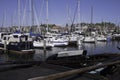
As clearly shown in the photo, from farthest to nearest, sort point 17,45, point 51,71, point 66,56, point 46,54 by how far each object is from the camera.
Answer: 1. point 46,54
2. point 17,45
3. point 66,56
4. point 51,71

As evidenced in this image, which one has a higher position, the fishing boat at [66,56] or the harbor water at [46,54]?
the fishing boat at [66,56]

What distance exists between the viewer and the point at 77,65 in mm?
8211

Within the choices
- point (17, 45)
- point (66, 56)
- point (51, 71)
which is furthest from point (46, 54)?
point (51, 71)

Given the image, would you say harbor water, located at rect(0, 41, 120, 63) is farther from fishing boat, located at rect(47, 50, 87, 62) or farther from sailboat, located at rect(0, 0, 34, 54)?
fishing boat, located at rect(47, 50, 87, 62)

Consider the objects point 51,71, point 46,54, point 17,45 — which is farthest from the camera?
point 46,54

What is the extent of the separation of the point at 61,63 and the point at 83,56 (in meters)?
2.03

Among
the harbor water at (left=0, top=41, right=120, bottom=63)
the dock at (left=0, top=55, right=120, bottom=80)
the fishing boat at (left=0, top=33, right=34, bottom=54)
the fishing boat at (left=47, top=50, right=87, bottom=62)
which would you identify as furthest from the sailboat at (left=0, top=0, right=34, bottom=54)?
the dock at (left=0, top=55, right=120, bottom=80)

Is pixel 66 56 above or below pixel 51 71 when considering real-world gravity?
above

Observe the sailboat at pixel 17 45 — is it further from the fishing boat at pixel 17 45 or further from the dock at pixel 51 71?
the dock at pixel 51 71

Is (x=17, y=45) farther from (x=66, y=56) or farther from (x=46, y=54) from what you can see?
(x=66, y=56)

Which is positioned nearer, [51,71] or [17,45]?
[51,71]

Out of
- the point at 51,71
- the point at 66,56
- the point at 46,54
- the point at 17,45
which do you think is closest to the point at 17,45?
the point at 17,45

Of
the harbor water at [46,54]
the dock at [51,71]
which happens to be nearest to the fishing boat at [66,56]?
the dock at [51,71]

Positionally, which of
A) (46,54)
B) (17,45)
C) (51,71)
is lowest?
(46,54)
